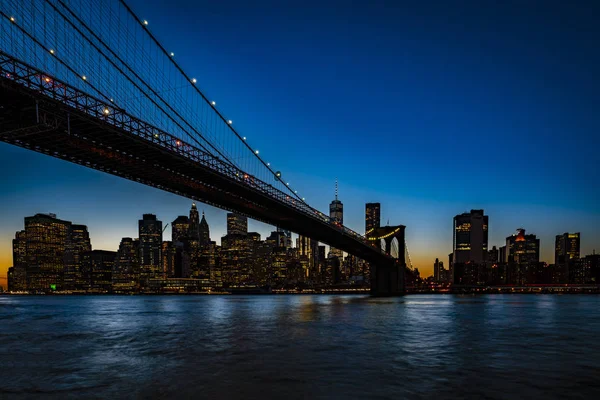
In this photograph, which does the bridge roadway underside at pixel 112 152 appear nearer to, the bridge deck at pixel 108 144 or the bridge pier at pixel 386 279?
the bridge deck at pixel 108 144

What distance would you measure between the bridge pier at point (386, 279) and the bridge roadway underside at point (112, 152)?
1580 inches

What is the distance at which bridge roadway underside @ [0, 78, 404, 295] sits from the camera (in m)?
23.1

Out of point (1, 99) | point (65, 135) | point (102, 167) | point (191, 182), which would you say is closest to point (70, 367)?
point (1, 99)

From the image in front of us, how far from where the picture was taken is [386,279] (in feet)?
295

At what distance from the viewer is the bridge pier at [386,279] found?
89312 mm

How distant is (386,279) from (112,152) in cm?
7025

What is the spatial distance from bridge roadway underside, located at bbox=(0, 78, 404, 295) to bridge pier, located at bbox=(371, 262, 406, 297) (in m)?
40.1

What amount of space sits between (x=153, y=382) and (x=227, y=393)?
2665mm

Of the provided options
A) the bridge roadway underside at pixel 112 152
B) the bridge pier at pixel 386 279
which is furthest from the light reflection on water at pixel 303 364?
the bridge pier at pixel 386 279

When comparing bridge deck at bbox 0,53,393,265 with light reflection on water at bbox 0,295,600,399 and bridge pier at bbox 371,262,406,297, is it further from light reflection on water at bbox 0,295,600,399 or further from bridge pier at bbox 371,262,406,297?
bridge pier at bbox 371,262,406,297

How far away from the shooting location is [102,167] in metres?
33.1

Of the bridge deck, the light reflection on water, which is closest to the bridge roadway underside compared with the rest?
the bridge deck

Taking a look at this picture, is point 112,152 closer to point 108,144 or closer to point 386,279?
point 108,144

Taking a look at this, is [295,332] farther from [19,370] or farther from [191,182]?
[191,182]
